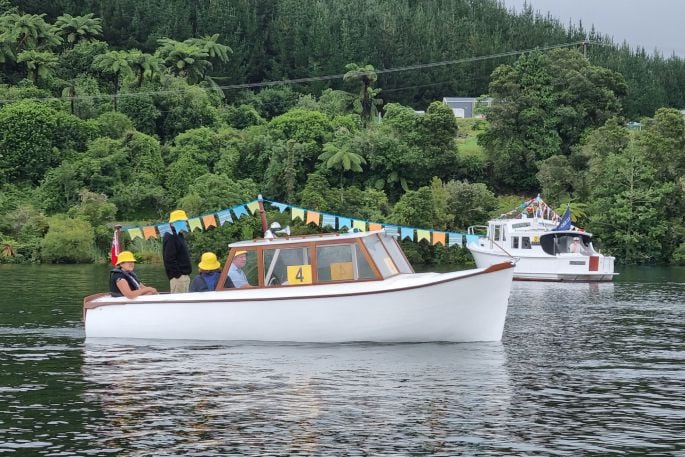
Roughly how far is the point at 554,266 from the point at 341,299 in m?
39.7

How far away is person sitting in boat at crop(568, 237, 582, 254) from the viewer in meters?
66.2

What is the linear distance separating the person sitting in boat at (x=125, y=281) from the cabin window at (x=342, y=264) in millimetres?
4827

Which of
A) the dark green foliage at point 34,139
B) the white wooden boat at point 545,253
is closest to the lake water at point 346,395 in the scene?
the white wooden boat at point 545,253

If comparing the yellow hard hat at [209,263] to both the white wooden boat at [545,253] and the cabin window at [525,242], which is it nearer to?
the white wooden boat at [545,253]

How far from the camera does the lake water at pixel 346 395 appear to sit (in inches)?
735

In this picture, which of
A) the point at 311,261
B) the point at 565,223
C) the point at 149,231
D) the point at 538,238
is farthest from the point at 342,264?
the point at 538,238

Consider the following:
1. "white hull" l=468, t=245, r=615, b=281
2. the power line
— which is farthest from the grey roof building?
"white hull" l=468, t=245, r=615, b=281

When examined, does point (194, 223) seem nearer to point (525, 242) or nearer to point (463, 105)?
point (525, 242)

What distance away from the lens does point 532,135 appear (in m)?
102

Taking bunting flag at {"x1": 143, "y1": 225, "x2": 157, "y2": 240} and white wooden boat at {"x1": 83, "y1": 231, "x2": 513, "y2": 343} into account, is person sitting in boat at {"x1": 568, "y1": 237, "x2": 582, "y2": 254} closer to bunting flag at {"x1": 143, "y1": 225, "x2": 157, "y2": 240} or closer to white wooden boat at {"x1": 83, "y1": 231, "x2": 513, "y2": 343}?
bunting flag at {"x1": 143, "y1": 225, "x2": 157, "y2": 240}

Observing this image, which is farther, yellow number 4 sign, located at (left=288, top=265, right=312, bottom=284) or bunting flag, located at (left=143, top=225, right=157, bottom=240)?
bunting flag, located at (left=143, top=225, right=157, bottom=240)

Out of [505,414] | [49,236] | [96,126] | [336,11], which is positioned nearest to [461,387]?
[505,414]

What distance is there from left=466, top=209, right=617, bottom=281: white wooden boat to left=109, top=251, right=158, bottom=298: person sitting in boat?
117ft

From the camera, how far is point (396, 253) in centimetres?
2989
